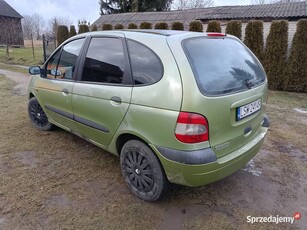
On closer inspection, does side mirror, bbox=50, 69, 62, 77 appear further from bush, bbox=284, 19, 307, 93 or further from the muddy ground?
bush, bbox=284, 19, 307, 93

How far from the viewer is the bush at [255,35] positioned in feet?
28.5

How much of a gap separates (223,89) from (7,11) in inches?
1571

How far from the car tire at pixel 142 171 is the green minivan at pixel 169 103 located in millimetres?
10

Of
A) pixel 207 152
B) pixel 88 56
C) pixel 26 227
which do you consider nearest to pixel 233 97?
pixel 207 152

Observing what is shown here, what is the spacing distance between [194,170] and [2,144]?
3173mm

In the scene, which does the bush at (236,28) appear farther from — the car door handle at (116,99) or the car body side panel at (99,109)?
the car door handle at (116,99)

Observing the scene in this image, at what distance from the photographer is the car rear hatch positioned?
201 cm

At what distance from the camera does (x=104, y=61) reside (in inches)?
107

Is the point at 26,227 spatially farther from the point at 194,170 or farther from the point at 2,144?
the point at 2,144

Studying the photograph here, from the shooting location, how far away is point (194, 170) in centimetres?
206

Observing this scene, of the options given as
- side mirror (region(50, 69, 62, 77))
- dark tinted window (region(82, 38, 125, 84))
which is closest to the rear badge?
dark tinted window (region(82, 38, 125, 84))

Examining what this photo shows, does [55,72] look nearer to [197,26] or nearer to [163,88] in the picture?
[163,88]

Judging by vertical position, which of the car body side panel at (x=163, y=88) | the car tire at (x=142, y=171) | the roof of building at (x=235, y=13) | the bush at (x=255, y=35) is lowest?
the car tire at (x=142, y=171)

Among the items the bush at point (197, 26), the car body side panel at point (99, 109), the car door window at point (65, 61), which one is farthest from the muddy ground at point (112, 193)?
the bush at point (197, 26)
